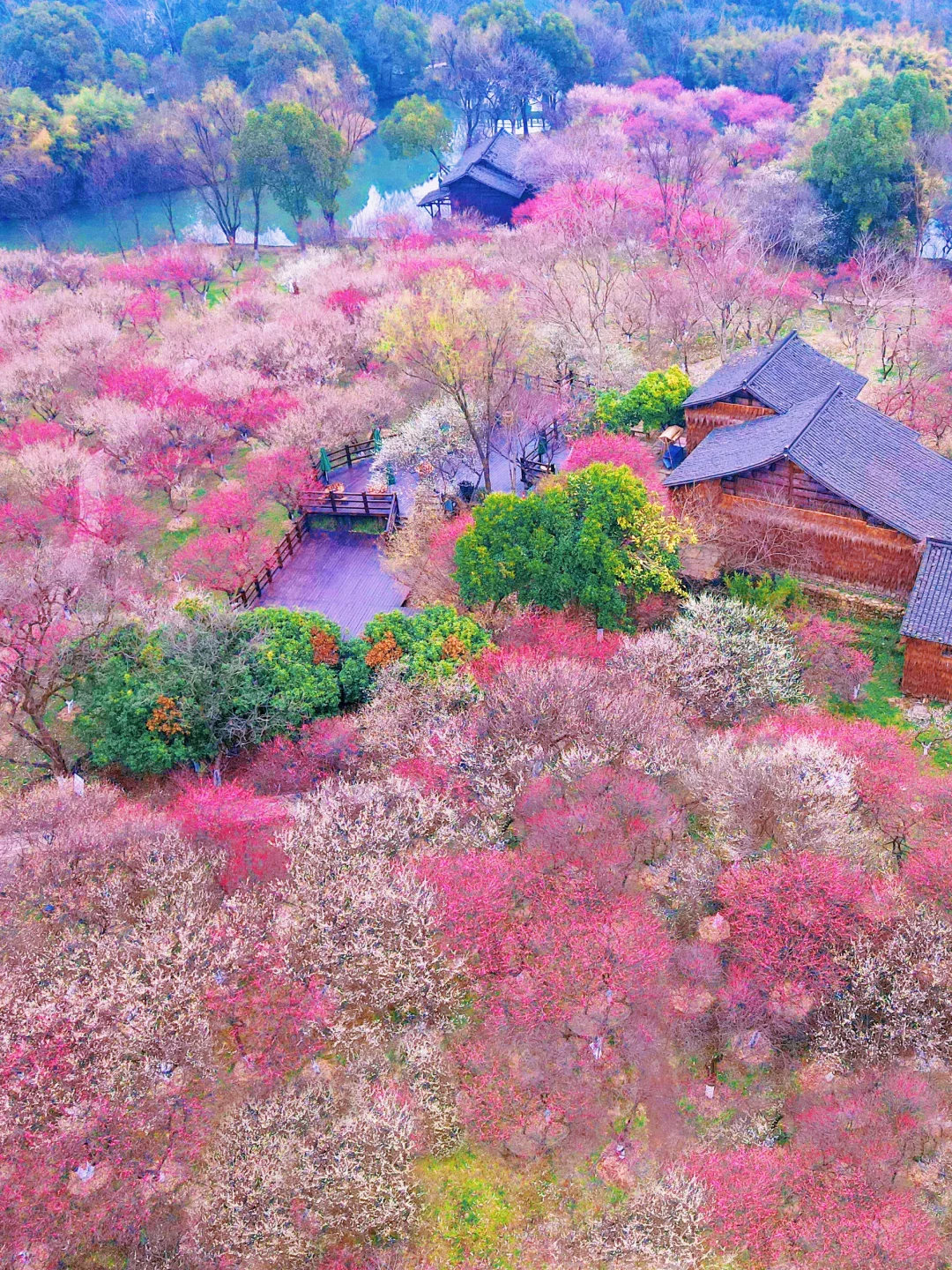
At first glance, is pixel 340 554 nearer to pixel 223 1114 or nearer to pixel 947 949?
pixel 223 1114

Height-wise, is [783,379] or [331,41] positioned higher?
[331,41]

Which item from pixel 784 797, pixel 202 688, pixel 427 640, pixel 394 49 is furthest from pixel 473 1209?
pixel 394 49

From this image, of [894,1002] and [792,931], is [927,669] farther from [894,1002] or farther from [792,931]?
[894,1002]

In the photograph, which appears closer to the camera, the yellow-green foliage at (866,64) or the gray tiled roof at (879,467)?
the gray tiled roof at (879,467)

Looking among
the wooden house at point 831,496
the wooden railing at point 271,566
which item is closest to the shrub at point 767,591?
the wooden house at point 831,496

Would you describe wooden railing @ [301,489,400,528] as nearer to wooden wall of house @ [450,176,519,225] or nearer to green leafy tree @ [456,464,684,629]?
green leafy tree @ [456,464,684,629]

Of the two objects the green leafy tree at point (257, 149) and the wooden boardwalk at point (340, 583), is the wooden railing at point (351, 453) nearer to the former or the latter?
the wooden boardwalk at point (340, 583)
